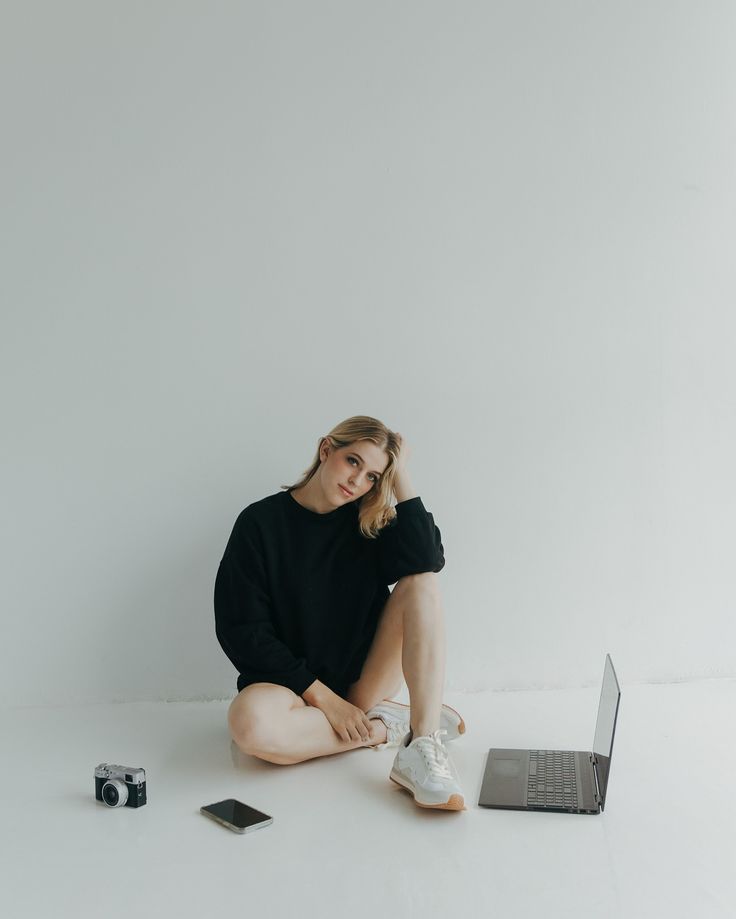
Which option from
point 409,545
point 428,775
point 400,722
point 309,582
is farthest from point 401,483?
point 428,775

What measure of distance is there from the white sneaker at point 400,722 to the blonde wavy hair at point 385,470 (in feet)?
1.46

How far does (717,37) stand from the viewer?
9.25 feet

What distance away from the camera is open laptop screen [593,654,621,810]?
1783 millimetres

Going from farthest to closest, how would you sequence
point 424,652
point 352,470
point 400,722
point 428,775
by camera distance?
1. point 400,722
2. point 352,470
3. point 424,652
4. point 428,775

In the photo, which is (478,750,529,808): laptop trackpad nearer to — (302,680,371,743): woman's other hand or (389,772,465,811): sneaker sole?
(389,772,465,811): sneaker sole

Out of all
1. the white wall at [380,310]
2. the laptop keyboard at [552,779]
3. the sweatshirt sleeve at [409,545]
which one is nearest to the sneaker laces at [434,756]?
the laptop keyboard at [552,779]

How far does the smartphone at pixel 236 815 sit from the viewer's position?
1790 millimetres

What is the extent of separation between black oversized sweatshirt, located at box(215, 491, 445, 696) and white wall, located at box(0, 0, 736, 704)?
46cm

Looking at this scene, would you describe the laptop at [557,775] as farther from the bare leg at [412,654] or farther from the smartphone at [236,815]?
the smartphone at [236,815]

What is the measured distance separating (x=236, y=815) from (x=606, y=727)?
77 centimetres

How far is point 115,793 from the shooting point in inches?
74.9

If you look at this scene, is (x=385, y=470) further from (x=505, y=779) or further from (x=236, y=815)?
(x=236, y=815)

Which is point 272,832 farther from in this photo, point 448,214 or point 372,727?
point 448,214

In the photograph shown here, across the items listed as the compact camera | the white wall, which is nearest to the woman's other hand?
the compact camera
